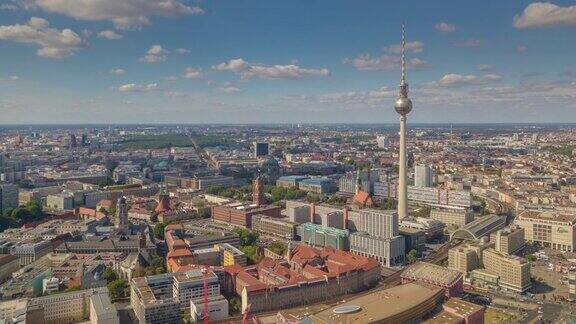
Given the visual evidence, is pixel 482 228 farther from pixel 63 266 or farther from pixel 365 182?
pixel 63 266

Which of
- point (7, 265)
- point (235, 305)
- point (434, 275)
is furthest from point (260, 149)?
point (235, 305)

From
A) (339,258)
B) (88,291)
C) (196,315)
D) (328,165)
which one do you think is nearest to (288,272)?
(339,258)

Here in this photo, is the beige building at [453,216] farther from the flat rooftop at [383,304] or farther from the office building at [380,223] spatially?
Answer: the flat rooftop at [383,304]

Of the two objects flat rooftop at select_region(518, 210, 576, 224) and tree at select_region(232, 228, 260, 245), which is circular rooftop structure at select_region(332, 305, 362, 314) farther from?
flat rooftop at select_region(518, 210, 576, 224)

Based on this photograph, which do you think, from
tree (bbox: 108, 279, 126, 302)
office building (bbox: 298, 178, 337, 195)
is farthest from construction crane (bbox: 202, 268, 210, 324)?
office building (bbox: 298, 178, 337, 195)

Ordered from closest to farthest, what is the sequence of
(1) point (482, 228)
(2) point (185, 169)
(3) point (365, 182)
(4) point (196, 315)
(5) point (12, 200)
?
(4) point (196, 315) → (1) point (482, 228) → (5) point (12, 200) → (3) point (365, 182) → (2) point (185, 169)

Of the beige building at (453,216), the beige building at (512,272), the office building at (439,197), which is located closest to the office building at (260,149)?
the office building at (439,197)
